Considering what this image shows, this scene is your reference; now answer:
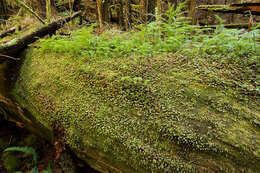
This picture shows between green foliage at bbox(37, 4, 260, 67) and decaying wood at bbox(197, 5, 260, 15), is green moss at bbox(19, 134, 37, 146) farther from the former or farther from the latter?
decaying wood at bbox(197, 5, 260, 15)

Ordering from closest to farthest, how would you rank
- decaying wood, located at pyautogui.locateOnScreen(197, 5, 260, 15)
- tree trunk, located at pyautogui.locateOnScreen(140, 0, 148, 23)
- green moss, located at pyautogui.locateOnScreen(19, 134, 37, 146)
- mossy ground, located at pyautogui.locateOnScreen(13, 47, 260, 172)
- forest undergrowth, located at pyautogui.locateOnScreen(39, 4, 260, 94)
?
1. mossy ground, located at pyautogui.locateOnScreen(13, 47, 260, 172)
2. forest undergrowth, located at pyautogui.locateOnScreen(39, 4, 260, 94)
3. decaying wood, located at pyautogui.locateOnScreen(197, 5, 260, 15)
4. green moss, located at pyautogui.locateOnScreen(19, 134, 37, 146)
5. tree trunk, located at pyautogui.locateOnScreen(140, 0, 148, 23)

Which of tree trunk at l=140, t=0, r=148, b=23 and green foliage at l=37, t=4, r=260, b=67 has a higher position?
tree trunk at l=140, t=0, r=148, b=23

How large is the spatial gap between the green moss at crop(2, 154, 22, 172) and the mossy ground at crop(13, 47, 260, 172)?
1878 millimetres

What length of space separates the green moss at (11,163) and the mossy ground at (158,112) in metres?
1.88

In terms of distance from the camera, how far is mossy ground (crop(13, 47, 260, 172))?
1552 millimetres

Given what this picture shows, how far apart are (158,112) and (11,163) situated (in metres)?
3.96

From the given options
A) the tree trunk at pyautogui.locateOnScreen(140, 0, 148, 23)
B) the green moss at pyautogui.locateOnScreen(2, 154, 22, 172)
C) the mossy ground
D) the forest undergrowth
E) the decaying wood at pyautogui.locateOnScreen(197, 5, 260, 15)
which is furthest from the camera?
the tree trunk at pyautogui.locateOnScreen(140, 0, 148, 23)

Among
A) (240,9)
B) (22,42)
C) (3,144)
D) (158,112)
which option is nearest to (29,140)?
(3,144)

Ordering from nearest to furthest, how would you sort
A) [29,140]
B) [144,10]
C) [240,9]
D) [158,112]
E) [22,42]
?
[158,112] < [240,9] < [22,42] < [29,140] < [144,10]

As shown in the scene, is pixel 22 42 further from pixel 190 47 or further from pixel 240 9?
pixel 240 9

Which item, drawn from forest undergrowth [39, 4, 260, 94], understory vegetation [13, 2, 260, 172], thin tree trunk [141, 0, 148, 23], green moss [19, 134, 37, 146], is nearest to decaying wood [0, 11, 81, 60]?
forest undergrowth [39, 4, 260, 94]

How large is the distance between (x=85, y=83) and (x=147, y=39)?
1524 millimetres

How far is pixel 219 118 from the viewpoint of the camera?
1646 mm

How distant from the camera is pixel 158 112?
73.2 inches
